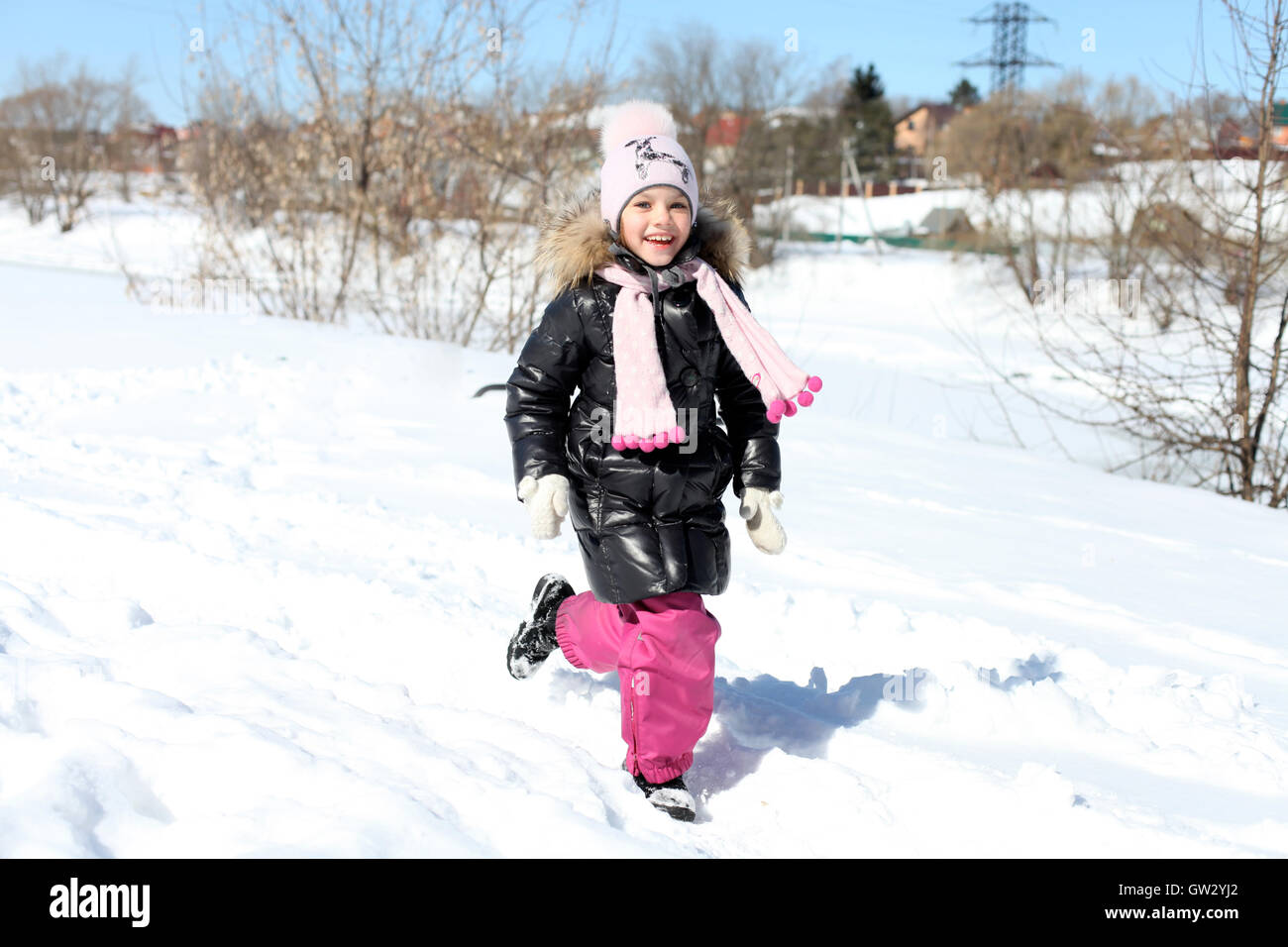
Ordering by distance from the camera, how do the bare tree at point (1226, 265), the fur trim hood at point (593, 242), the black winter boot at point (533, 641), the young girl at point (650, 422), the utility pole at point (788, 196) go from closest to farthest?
the young girl at point (650, 422)
the fur trim hood at point (593, 242)
the black winter boot at point (533, 641)
the bare tree at point (1226, 265)
the utility pole at point (788, 196)

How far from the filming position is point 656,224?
92.8 inches

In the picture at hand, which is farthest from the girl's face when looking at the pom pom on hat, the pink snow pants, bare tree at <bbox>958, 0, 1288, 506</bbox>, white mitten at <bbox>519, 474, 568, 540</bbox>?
bare tree at <bbox>958, 0, 1288, 506</bbox>

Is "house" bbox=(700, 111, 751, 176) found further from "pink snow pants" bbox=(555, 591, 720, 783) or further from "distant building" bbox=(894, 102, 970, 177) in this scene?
"pink snow pants" bbox=(555, 591, 720, 783)

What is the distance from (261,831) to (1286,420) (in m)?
5.81

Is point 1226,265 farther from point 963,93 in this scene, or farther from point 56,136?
point 963,93

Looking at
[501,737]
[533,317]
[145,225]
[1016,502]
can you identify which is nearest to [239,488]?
[501,737]

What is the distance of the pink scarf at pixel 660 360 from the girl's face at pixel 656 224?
47 millimetres

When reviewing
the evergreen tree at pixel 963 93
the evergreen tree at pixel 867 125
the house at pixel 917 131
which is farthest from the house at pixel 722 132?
the evergreen tree at pixel 963 93

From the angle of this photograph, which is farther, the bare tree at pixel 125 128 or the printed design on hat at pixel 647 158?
the bare tree at pixel 125 128

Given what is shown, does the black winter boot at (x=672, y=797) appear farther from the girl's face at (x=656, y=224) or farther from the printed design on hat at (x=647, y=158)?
the printed design on hat at (x=647, y=158)

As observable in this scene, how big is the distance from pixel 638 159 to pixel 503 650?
1.36 meters

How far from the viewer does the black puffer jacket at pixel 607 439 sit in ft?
7.54

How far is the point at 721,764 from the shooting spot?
2420 millimetres

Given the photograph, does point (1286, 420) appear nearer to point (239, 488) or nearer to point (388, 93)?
point (239, 488)
